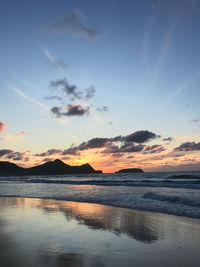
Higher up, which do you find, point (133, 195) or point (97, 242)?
point (133, 195)

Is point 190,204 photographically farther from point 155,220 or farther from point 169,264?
point 169,264

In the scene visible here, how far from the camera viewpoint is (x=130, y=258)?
14.5ft

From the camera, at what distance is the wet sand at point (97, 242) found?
425cm

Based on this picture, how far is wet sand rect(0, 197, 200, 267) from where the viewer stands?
425 cm

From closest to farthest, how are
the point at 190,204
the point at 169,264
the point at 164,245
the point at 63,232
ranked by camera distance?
the point at 169,264, the point at 164,245, the point at 63,232, the point at 190,204

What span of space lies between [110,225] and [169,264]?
3.57m

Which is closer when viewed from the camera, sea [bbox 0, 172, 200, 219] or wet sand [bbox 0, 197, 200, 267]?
wet sand [bbox 0, 197, 200, 267]

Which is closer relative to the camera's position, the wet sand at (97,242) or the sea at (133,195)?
the wet sand at (97,242)

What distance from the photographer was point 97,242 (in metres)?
5.47

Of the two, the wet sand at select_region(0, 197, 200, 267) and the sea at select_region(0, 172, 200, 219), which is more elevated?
the sea at select_region(0, 172, 200, 219)

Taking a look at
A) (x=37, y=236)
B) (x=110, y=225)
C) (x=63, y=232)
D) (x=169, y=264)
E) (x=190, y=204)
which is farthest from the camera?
(x=190, y=204)

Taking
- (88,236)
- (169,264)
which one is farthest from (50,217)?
(169,264)

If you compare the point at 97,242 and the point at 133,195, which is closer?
the point at 97,242

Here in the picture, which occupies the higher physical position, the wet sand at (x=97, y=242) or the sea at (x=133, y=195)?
the sea at (x=133, y=195)
